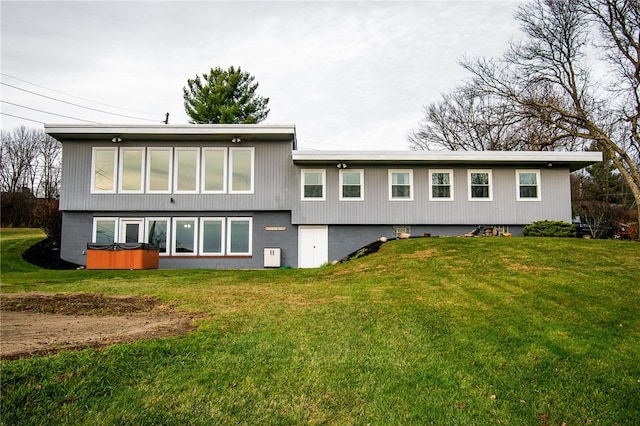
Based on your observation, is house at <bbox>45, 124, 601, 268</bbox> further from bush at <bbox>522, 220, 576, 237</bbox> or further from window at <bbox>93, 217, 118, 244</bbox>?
bush at <bbox>522, 220, 576, 237</bbox>

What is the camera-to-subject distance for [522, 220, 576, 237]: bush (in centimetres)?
1728

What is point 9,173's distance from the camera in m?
39.5

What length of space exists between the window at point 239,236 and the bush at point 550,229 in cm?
1160

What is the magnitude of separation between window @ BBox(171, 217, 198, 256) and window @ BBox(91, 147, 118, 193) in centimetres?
313

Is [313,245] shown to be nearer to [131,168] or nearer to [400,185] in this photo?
[400,185]

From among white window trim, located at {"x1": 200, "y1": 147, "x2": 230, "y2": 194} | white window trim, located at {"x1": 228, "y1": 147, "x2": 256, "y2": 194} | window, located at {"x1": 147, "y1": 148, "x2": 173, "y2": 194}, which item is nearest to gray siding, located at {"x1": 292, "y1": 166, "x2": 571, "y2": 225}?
white window trim, located at {"x1": 228, "y1": 147, "x2": 256, "y2": 194}

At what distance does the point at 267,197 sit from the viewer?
742 inches

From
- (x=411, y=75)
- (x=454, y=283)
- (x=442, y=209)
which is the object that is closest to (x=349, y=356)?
(x=454, y=283)

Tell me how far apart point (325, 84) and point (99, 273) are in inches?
556

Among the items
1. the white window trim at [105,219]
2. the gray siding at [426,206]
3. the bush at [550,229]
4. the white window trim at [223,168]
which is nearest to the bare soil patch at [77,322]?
the white window trim at [105,219]

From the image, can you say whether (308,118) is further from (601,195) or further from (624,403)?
(624,403)

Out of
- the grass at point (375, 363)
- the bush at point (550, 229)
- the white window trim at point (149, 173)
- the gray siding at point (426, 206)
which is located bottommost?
the grass at point (375, 363)

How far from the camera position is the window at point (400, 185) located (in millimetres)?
19144

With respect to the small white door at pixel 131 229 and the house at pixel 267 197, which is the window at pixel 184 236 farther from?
the small white door at pixel 131 229
